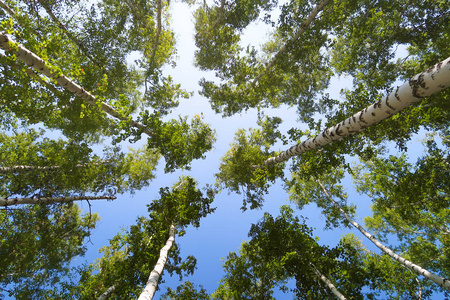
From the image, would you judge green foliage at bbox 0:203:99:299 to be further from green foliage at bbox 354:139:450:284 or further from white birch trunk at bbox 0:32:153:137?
green foliage at bbox 354:139:450:284

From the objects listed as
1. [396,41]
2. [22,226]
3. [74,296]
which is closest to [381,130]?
[396,41]

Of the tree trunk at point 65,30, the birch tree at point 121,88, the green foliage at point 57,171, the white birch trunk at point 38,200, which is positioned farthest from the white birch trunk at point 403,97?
the tree trunk at point 65,30

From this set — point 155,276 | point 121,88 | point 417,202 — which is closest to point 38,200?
point 155,276

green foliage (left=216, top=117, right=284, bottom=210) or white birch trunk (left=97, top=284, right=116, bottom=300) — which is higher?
green foliage (left=216, top=117, right=284, bottom=210)

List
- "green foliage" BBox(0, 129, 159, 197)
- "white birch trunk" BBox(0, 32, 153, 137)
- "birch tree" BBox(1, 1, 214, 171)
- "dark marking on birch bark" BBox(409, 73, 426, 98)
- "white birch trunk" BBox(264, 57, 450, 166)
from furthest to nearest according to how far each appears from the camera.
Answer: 1. "green foliage" BBox(0, 129, 159, 197)
2. "birch tree" BBox(1, 1, 214, 171)
3. "white birch trunk" BBox(0, 32, 153, 137)
4. "dark marking on birch bark" BBox(409, 73, 426, 98)
5. "white birch trunk" BBox(264, 57, 450, 166)

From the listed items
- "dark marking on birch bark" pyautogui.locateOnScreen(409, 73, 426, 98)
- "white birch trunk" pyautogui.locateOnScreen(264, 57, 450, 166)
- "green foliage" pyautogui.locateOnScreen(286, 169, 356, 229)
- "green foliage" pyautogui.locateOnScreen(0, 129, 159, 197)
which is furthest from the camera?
"green foliage" pyautogui.locateOnScreen(286, 169, 356, 229)

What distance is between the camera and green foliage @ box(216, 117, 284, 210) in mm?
9156

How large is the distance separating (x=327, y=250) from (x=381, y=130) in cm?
528

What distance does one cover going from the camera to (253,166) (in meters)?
9.89

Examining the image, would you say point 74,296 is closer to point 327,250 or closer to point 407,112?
point 327,250

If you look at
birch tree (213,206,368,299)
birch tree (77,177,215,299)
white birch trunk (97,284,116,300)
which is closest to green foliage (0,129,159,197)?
birch tree (77,177,215,299)

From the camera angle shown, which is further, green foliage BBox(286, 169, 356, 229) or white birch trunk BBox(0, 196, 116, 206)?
green foliage BBox(286, 169, 356, 229)

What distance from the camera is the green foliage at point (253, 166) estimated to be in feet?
30.0

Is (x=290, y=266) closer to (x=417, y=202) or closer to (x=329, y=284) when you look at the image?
(x=329, y=284)
